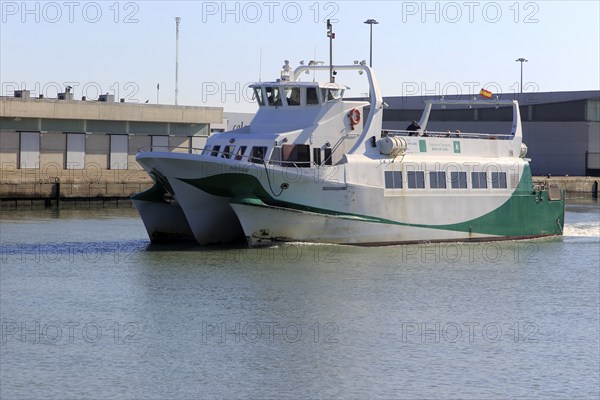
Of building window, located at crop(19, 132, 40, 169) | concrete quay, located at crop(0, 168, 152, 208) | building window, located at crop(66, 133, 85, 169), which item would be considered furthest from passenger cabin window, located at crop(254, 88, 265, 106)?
building window, located at crop(66, 133, 85, 169)

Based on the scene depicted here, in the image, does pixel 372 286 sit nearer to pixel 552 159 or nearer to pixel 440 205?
pixel 440 205

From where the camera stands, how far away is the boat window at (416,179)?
117 ft

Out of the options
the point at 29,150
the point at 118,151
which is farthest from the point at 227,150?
the point at 118,151

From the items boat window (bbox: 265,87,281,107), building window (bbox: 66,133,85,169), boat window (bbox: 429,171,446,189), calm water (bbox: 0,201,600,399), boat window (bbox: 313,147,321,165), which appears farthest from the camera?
building window (bbox: 66,133,85,169)

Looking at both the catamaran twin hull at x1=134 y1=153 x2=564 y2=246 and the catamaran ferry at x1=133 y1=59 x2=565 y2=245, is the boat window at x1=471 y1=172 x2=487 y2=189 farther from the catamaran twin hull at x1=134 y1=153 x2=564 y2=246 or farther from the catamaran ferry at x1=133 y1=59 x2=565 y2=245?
the catamaran twin hull at x1=134 y1=153 x2=564 y2=246

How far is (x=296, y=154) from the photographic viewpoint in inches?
1326

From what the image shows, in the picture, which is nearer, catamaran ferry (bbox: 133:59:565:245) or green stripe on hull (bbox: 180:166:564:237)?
green stripe on hull (bbox: 180:166:564:237)

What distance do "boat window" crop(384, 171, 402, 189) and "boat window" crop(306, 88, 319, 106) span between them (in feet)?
9.51

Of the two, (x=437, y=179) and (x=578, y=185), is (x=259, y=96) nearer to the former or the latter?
(x=437, y=179)

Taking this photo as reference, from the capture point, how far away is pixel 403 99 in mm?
82438

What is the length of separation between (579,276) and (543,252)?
4863 mm

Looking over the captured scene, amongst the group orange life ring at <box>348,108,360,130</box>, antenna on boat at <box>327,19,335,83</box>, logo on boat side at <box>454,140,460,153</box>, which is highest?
antenna on boat at <box>327,19,335,83</box>

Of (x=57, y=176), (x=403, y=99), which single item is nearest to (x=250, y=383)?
(x=57, y=176)

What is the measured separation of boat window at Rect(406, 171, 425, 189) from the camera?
35.8 meters
